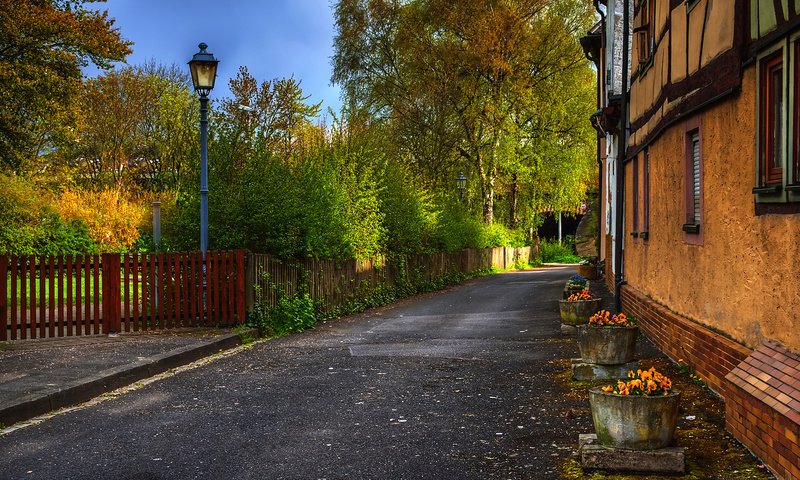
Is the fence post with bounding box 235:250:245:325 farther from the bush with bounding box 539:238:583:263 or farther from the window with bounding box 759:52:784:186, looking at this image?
the bush with bounding box 539:238:583:263

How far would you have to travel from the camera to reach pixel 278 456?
20.7 ft

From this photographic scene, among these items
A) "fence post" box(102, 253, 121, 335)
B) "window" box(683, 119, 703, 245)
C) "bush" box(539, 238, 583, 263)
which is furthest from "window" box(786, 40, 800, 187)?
"bush" box(539, 238, 583, 263)

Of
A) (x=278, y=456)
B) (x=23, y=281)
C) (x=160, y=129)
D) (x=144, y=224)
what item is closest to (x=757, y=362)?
(x=278, y=456)

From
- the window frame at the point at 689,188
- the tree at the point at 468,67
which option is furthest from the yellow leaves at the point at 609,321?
the tree at the point at 468,67

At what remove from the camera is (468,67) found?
1516 inches

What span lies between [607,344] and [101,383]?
213 inches

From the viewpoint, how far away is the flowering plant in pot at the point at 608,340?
9.21 m

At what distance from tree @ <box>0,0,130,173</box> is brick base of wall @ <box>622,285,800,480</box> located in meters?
18.1

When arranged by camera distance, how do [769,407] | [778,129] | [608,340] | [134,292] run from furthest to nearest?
[134,292] < [608,340] < [778,129] < [769,407]

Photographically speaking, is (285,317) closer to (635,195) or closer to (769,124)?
(635,195)

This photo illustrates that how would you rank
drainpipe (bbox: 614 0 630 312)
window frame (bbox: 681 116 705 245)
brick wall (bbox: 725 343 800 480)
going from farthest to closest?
drainpipe (bbox: 614 0 630 312)
window frame (bbox: 681 116 705 245)
brick wall (bbox: 725 343 800 480)

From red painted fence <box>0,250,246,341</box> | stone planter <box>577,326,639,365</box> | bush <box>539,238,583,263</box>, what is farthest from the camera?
bush <box>539,238,583,263</box>

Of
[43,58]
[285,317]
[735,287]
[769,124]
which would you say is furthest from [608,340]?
[43,58]

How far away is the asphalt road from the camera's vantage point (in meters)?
6.05
